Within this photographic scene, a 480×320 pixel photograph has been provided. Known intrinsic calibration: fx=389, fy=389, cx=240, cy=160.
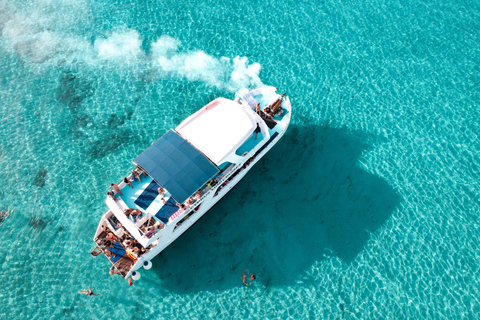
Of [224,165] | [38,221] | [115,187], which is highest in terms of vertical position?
[224,165]

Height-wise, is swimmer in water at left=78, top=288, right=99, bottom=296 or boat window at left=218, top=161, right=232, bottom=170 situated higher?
boat window at left=218, top=161, right=232, bottom=170

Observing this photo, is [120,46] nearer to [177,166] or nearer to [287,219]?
[177,166]

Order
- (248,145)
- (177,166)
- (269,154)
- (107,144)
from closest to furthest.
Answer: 1. (177,166)
2. (248,145)
3. (269,154)
4. (107,144)

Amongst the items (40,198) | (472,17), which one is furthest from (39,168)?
(472,17)

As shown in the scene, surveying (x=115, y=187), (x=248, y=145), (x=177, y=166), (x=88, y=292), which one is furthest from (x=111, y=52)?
(x=88, y=292)

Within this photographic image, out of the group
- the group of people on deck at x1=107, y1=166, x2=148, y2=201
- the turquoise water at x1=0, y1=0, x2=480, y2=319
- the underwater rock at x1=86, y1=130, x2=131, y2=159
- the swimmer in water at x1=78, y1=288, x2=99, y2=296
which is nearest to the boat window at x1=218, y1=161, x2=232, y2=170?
the turquoise water at x1=0, y1=0, x2=480, y2=319

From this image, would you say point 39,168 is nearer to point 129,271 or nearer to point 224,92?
point 129,271

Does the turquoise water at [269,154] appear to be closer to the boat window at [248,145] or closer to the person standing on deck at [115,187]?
the boat window at [248,145]

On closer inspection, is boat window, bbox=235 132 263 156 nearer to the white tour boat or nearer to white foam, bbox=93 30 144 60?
the white tour boat
